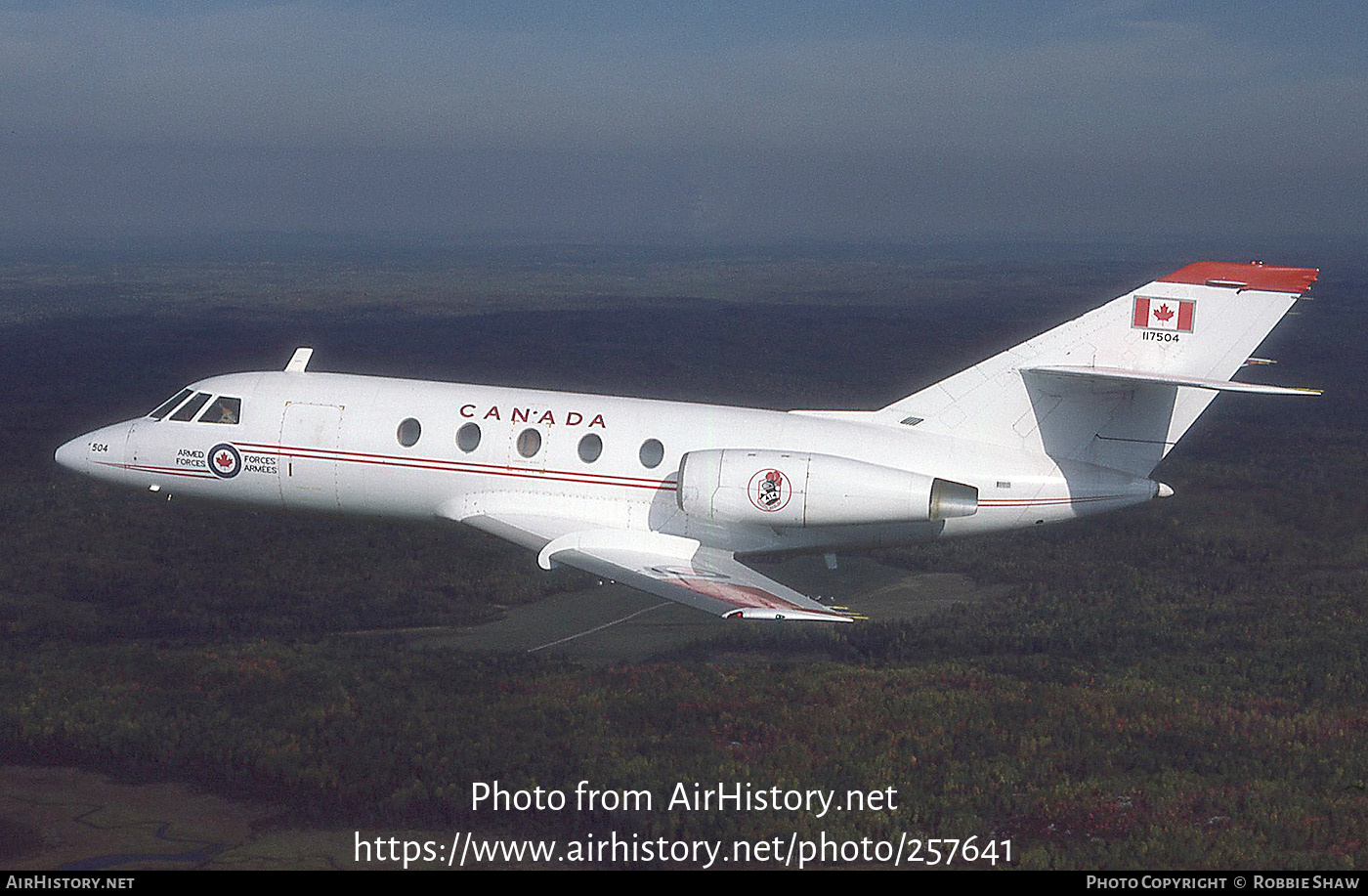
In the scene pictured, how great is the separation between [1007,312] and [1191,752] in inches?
6226

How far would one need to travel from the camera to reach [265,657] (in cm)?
3566

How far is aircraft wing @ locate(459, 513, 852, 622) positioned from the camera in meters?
20.9

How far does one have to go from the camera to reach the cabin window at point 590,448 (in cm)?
2417

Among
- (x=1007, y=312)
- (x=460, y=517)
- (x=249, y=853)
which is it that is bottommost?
(x=249, y=853)

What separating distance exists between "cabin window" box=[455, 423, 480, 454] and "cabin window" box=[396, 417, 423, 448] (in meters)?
0.83

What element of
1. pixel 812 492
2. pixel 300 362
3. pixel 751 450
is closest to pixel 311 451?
pixel 300 362

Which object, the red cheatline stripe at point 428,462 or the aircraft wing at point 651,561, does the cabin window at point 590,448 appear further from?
the aircraft wing at point 651,561

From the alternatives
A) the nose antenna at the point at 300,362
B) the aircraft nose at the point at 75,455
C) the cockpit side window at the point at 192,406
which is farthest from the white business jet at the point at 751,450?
the aircraft nose at the point at 75,455

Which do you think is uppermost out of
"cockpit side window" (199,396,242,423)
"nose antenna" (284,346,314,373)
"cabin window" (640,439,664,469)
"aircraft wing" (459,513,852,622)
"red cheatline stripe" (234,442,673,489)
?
"nose antenna" (284,346,314,373)

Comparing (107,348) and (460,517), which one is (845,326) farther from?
(460,517)

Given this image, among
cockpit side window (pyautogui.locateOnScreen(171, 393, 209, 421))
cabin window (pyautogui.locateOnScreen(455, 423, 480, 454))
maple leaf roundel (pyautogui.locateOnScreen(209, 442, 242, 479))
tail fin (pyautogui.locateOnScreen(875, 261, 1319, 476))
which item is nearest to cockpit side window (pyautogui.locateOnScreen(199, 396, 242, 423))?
cockpit side window (pyautogui.locateOnScreen(171, 393, 209, 421))

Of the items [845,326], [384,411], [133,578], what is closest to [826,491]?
[384,411]

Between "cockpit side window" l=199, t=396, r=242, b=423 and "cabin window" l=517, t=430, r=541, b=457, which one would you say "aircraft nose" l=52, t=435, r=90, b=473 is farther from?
"cabin window" l=517, t=430, r=541, b=457
